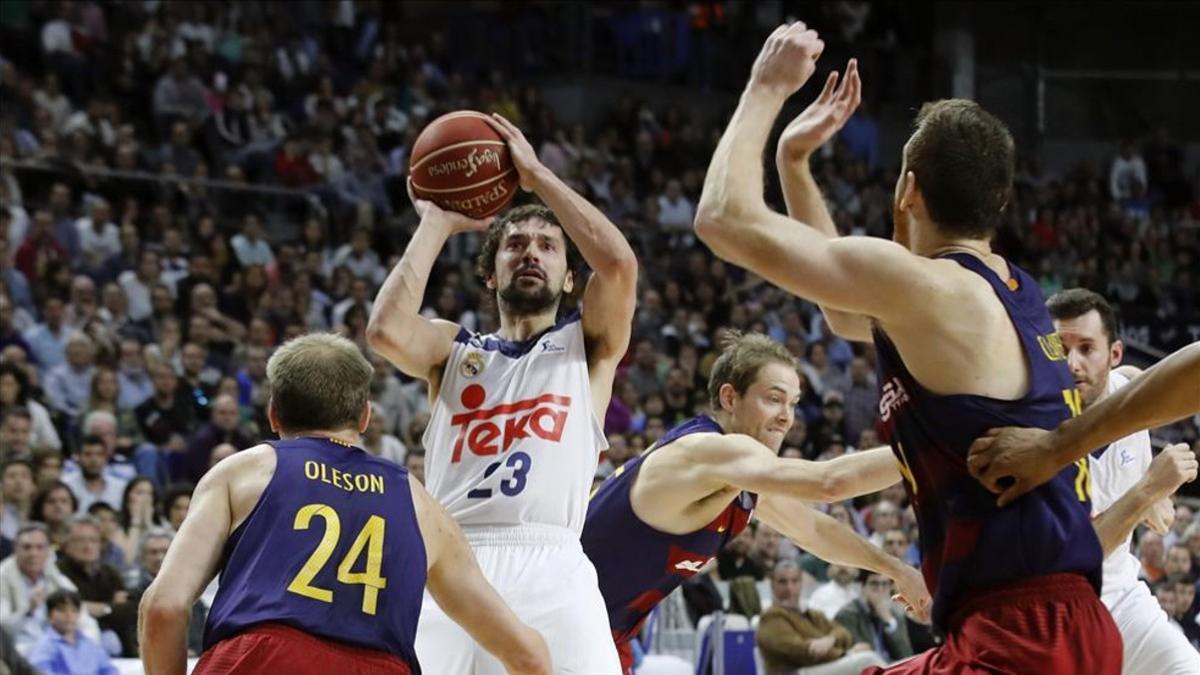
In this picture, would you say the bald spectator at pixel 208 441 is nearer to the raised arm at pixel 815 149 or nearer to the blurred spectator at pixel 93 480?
the blurred spectator at pixel 93 480

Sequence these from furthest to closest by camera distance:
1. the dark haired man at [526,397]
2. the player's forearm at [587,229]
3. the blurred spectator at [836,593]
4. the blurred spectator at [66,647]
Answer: the blurred spectator at [836,593]
the blurred spectator at [66,647]
the player's forearm at [587,229]
the dark haired man at [526,397]

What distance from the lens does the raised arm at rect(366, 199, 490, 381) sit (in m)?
6.17

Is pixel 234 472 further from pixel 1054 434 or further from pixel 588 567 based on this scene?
pixel 1054 434

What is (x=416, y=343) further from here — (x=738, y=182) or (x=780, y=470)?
(x=738, y=182)

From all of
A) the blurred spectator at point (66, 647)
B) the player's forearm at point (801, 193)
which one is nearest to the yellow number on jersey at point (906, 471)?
the player's forearm at point (801, 193)

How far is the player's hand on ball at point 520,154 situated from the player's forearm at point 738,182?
6.68 feet

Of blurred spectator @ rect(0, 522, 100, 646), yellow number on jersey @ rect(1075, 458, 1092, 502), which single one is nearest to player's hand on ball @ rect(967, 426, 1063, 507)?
yellow number on jersey @ rect(1075, 458, 1092, 502)

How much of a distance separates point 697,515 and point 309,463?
205 cm

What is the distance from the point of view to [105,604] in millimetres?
10469

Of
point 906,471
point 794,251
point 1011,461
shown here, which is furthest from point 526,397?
point 1011,461

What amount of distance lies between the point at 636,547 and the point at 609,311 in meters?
0.87

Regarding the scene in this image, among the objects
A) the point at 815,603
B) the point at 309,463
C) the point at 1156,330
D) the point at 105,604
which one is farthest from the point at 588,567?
the point at 1156,330

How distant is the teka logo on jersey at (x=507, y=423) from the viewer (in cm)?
609

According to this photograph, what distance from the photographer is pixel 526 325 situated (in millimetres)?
6453
